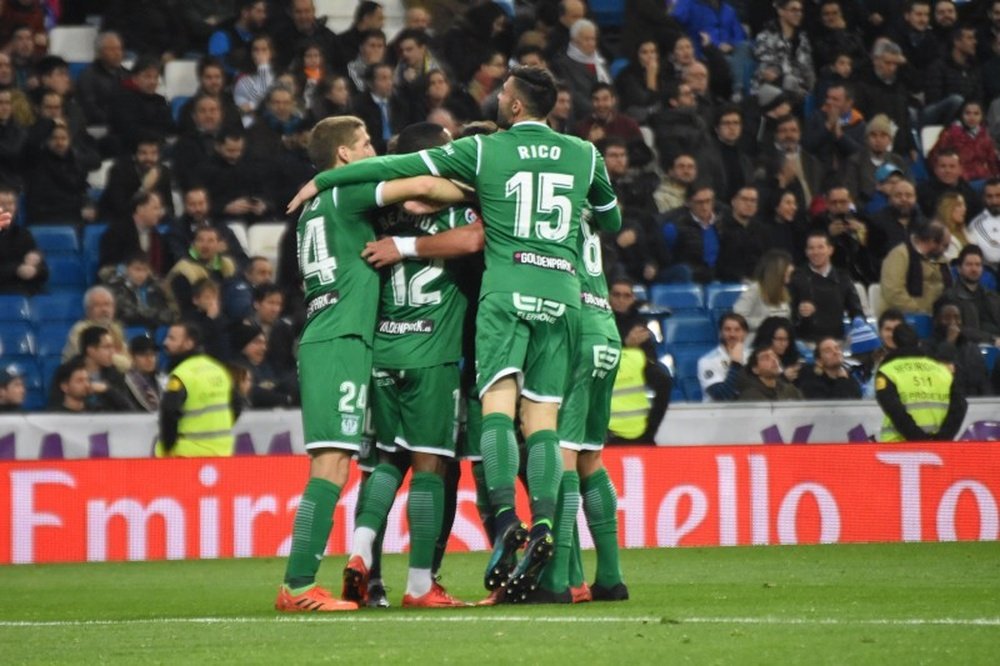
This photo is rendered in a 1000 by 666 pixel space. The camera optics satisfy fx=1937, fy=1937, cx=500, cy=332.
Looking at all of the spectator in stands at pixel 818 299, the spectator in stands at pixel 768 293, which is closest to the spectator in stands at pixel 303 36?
the spectator in stands at pixel 768 293

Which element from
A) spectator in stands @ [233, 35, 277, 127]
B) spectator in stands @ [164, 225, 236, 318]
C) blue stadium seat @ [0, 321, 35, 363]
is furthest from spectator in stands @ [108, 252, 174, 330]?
spectator in stands @ [233, 35, 277, 127]

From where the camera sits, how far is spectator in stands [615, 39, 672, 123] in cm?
1856

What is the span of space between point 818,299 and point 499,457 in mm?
9218

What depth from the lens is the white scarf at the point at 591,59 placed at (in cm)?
1827

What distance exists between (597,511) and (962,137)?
12.2 m

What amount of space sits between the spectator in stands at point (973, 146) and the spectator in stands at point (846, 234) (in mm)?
2279

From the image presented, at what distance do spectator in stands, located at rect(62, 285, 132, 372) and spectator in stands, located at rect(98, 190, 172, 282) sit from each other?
0.78 m

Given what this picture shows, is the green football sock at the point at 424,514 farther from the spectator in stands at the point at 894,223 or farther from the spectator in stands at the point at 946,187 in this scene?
the spectator in stands at the point at 946,187

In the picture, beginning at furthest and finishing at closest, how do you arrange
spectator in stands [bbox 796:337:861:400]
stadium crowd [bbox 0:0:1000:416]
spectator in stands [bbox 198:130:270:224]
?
spectator in stands [bbox 198:130:270:224] < spectator in stands [bbox 796:337:861:400] < stadium crowd [bbox 0:0:1000:416]

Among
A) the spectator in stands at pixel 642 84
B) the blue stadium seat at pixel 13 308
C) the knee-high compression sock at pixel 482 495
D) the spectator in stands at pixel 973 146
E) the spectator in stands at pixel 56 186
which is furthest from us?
the spectator in stands at pixel 973 146

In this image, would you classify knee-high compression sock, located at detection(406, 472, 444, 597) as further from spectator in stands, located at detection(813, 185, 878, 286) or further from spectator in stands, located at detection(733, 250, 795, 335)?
spectator in stands, located at detection(813, 185, 878, 286)

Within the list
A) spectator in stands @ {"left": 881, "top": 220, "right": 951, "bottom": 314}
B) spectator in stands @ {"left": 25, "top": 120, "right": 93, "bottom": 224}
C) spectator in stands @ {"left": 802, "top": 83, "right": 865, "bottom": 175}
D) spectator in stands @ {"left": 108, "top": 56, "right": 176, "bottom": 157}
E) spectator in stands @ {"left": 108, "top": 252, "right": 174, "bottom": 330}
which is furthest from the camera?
spectator in stands @ {"left": 802, "top": 83, "right": 865, "bottom": 175}

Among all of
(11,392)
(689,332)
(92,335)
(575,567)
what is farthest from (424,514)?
(689,332)

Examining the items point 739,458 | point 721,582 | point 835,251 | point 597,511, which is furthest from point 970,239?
point 597,511
